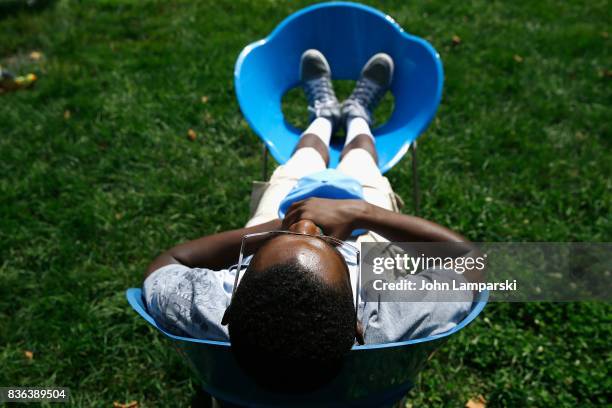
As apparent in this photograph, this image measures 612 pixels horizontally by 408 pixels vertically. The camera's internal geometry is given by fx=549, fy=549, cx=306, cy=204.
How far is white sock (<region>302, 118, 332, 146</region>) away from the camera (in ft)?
9.30

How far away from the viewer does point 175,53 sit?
437 cm

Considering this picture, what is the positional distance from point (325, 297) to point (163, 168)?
244cm

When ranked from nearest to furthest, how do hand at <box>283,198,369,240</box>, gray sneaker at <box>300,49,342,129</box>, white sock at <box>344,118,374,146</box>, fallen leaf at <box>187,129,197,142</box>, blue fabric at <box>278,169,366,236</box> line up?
hand at <box>283,198,369,240</box>, blue fabric at <box>278,169,366,236</box>, white sock at <box>344,118,374,146</box>, gray sneaker at <box>300,49,342,129</box>, fallen leaf at <box>187,129,197,142</box>

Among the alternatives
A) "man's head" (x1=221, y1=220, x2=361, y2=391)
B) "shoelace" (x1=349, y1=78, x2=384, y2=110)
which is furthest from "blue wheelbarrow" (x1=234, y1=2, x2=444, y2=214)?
"man's head" (x1=221, y1=220, x2=361, y2=391)

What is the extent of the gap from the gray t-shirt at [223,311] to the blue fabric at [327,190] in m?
0.55

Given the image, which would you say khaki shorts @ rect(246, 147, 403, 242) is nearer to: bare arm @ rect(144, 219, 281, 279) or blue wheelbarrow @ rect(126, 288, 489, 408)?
bare arm @ rect(144, 219, 281, 279)

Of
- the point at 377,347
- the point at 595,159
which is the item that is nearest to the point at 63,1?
the point at 595,159

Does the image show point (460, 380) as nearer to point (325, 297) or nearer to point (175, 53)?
point (325, 297)

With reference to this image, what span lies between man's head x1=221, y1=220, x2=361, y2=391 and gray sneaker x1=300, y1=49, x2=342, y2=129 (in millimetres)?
1822

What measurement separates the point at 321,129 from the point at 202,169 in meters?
0.94

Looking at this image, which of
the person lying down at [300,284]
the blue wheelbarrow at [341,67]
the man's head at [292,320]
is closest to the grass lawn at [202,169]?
the blue wheelbarrow at [341,67]

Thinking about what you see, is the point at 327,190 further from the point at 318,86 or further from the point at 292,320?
the point at 318,86

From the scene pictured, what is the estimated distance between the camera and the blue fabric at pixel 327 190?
2127mm

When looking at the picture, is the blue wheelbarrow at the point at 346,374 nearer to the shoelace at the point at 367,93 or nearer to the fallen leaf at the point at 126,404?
the fallen leaf at the point at 126,404
